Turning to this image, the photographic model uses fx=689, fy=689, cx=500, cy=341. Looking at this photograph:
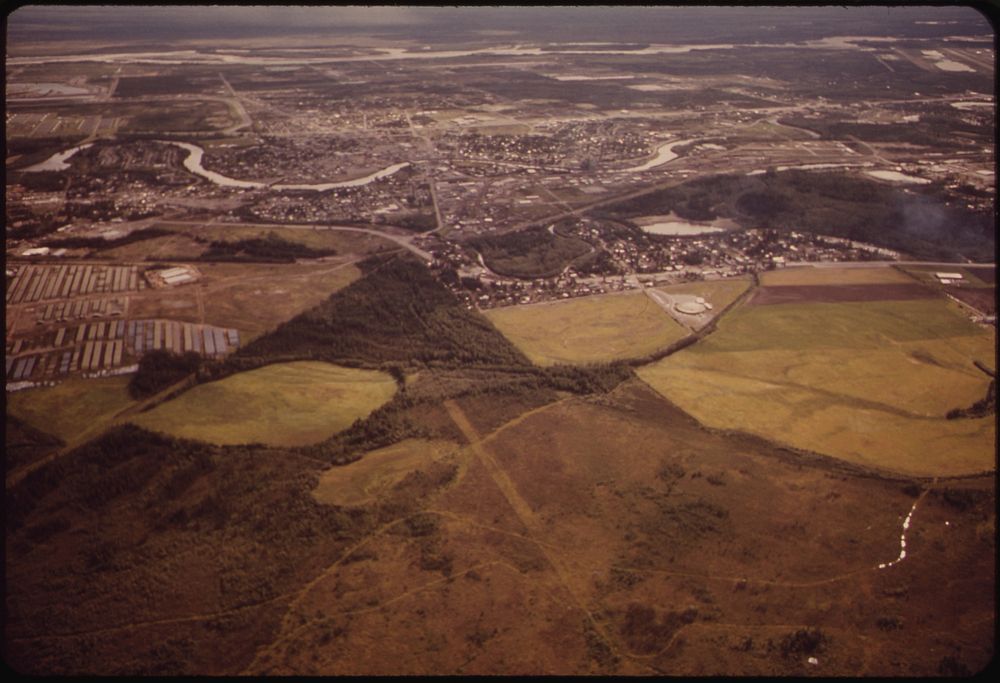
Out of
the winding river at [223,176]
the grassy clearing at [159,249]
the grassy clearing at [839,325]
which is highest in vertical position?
the winding river at [223,176]

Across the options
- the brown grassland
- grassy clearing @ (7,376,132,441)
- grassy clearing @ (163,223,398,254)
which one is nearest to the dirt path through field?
the brown grassland

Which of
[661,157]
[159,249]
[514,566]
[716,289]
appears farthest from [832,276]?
[159,249]

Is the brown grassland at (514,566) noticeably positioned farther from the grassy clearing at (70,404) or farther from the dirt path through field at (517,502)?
the grassy clearing at (70,404)

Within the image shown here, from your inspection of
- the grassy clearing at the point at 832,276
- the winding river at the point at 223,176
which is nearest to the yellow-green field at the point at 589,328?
the grassy clearing at the point at 832,276

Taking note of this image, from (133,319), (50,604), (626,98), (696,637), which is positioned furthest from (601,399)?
(626,98)

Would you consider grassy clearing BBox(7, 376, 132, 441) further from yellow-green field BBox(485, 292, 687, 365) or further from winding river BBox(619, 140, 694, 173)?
winding river BBox(619, 140, 694, 173)
